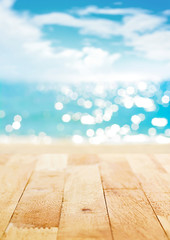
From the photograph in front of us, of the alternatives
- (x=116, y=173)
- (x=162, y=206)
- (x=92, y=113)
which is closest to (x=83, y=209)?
(x=162, y=206)

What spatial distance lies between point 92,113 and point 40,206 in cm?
371

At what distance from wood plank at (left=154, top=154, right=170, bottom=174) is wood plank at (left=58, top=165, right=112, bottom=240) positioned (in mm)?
291

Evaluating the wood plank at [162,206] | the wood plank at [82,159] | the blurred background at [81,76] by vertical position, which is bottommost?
the wood plank at [162,206]

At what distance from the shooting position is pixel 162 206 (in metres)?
0.87

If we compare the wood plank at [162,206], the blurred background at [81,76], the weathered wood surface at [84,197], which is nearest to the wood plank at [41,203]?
the weathered wood surface at [84,197]

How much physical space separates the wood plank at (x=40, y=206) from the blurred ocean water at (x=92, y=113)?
2796 mm

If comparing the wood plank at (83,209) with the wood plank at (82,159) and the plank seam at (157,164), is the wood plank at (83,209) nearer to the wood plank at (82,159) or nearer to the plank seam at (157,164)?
the wood plank at (82,159)

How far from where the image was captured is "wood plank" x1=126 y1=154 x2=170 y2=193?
1.01 m

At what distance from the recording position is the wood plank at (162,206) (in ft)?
2.51

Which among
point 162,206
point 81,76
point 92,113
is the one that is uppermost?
point 81,76

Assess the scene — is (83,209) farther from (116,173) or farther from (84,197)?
(116,173)

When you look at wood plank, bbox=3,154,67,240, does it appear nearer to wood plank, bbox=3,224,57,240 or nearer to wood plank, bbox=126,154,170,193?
wood plank, bbox=3,224,57,240

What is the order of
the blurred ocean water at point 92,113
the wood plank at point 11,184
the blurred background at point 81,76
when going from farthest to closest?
1. the blurred ocean water at point 92,113
2. the blurred background at point 81,76
3. the wood plank at point 11,184

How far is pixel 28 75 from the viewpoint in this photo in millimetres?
4824
